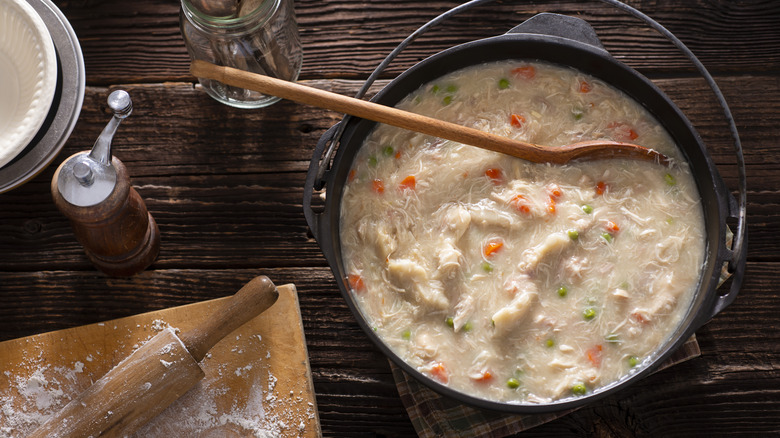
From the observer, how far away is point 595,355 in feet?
7.21

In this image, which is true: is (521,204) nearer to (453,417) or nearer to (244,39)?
(453,417)

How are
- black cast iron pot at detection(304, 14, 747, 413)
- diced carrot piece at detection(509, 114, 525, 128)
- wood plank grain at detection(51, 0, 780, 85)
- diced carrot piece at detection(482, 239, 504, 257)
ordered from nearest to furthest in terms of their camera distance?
black cast iron pot at detection(304, 14, 747, 413), diced carrot piece at detection(482, 239, 504, 257), diced carrot piece at detection(509, 114, 525, 128), wood plank grain at detection(51, 0, 780, 85)

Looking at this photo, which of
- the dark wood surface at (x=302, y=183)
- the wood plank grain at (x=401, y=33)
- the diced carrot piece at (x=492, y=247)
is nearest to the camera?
the diced carrot piece at (x=492, y=247)

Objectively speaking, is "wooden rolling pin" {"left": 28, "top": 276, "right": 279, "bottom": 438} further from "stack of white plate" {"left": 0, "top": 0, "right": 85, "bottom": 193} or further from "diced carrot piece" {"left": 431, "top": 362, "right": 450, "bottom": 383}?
"stack of white plate" {"left": 0, "top": 0, "right": 85, "bottom": 193}

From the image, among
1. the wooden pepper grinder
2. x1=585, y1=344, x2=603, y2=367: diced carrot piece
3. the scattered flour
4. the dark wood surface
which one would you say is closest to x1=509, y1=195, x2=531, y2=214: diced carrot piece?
x1=585, y1=344, x2=603, y2=367: diced carrot piece

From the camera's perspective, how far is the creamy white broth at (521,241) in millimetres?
2199

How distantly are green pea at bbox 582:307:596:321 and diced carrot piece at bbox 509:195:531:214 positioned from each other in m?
0.37

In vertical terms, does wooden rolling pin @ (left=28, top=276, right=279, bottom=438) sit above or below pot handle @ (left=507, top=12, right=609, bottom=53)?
below

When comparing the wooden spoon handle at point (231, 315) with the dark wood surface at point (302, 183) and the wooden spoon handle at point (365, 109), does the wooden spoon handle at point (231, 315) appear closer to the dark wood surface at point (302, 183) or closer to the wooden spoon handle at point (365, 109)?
the dark wood surface at point (302, 183)

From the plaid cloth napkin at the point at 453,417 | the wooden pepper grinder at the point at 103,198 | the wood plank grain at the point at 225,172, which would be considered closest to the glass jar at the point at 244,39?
the wood plank grain at the point at 225,172

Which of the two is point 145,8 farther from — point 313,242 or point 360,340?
point 360,340

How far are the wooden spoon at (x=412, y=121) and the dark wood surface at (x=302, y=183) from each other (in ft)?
1.70

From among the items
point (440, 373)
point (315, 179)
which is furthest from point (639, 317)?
point (315, 179)

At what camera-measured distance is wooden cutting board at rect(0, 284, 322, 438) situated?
7.98 feet
